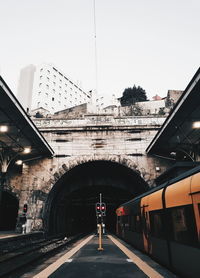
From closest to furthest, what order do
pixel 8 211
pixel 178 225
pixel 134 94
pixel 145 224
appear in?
pixel 178 225, pixel 145 224, pixel 8 211, pixel 134 94

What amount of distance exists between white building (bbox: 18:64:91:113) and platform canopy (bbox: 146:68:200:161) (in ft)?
137

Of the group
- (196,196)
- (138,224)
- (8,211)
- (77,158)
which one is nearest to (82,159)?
(77,158)

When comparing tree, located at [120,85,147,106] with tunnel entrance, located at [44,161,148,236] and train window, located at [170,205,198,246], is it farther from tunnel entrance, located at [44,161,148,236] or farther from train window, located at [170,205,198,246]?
train window, located at [170,205,198,246]

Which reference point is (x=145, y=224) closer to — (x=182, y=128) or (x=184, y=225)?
(x=184, y=225)

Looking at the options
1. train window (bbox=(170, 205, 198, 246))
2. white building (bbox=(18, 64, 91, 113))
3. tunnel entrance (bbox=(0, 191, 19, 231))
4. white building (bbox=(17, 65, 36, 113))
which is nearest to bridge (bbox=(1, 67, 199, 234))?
tunnel entrance (bbox=(0, 191, 19, 231))

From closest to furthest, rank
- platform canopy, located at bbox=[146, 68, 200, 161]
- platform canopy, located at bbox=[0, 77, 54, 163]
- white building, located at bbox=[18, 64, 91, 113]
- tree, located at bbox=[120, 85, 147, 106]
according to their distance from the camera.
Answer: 1. platform canopy, located at bbox=[146, 68, 200, 161]
2. platform canopy, located at bbox=[0, 77, 54, 163]
3. tree, located at bbox=[120, 85, 147, 106]
4. white building, located at bbox=[18, 64, 91, 113]

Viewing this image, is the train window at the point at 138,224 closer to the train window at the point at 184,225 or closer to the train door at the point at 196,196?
the train window at the point at 184,225

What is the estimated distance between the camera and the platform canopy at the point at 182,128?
10.1 meters

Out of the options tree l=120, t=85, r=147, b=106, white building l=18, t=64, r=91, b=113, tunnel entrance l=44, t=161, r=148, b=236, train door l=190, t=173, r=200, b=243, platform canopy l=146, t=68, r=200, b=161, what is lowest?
train door l=190, t=173, r=200, b=243

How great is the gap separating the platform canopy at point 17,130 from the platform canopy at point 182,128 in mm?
9283

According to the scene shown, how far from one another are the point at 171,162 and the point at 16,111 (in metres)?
14.4

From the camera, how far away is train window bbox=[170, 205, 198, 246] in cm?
425

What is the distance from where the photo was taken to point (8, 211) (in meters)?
25.0

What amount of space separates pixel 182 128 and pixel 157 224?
9.47 m
